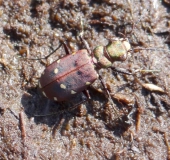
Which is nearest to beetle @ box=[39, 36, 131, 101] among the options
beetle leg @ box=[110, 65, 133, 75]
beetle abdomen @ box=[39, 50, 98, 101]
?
beetle abdomen @ box=[39, 50, 98, 101]

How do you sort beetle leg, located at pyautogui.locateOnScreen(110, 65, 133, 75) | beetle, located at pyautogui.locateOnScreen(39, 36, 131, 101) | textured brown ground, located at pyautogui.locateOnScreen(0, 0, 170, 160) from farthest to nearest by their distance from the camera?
1. beetle leg, located at pyautogui.locateOnScreen(110, 65, 133, 75)
2. textured brown ground, located at pyautogui.locateOnScreen(0, 0, 170, 160)
3. beetle, located at pyautogui.locateOnScreen(39, 36, 131, 101)

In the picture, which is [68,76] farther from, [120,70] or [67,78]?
[120,70]

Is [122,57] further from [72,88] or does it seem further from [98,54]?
[72,88]

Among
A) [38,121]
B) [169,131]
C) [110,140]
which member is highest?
[38,121]

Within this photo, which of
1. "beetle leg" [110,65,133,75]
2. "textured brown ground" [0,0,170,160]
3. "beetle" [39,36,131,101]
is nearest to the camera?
"beetle" [39,36,131,101]

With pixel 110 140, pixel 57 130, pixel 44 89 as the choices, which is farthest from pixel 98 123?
pixel 44 89

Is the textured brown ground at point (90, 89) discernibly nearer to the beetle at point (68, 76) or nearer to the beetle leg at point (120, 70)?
the beetle leg at point (120, 70)

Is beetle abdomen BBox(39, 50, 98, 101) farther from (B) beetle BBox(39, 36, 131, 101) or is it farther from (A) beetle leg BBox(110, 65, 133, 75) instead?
(A) beetle leg BBox(110, 65, 133, 75)
